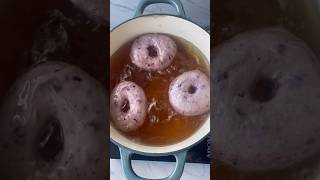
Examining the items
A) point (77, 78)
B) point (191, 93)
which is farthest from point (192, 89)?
point (77, 78)

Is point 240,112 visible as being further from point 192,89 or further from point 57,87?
point 57,87

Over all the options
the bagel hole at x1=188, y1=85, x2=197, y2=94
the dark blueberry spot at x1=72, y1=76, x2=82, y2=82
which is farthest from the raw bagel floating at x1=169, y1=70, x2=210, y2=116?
the dark blueberry spot at x1=72, y1=76, x2=82, y2=82

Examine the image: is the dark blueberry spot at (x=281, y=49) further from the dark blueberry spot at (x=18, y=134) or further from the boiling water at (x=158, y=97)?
the dark blueberry spot at (x=18, y=134)

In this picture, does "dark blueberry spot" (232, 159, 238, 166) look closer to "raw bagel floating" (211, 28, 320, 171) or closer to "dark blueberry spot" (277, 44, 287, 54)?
"raw bagel floating" (211, 28, 320, 171)

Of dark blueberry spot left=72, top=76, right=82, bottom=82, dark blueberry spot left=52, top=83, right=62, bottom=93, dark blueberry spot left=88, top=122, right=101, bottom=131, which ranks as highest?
dark blueberry spot left=72, top=76, right=82, bottom=82

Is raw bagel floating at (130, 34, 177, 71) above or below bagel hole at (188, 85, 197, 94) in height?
above
